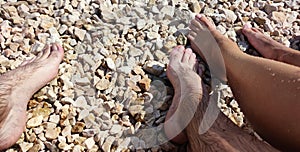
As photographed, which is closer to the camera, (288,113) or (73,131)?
(288,113)

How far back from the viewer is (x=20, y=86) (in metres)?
1.68

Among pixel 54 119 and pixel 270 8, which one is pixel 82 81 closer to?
pixel 54 119

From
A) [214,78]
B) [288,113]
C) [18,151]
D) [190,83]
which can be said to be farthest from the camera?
[214,78]

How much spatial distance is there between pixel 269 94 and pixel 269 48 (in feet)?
1.52

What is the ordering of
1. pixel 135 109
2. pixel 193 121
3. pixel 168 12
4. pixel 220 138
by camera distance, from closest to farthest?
pixel 220 138, pixel 193 121, pixel 135 109, pixel 168 12

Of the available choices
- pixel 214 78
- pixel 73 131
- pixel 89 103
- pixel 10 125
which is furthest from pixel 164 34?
pixel 10 125

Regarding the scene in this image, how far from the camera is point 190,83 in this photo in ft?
5.84

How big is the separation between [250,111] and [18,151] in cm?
77

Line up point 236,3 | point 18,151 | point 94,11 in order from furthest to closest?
point 236,3 → point 94,11 → point 18,151

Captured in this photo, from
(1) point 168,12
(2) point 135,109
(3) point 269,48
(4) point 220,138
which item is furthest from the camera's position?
(1) point 168,12

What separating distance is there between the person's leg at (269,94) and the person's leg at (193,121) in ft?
0.24

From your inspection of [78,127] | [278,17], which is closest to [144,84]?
[78,127]

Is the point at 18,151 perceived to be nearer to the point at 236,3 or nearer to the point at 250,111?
the point at 250,111

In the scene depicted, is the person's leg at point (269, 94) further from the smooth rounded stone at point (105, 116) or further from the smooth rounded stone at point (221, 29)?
the smooth rounded stone at point (105, 116)
